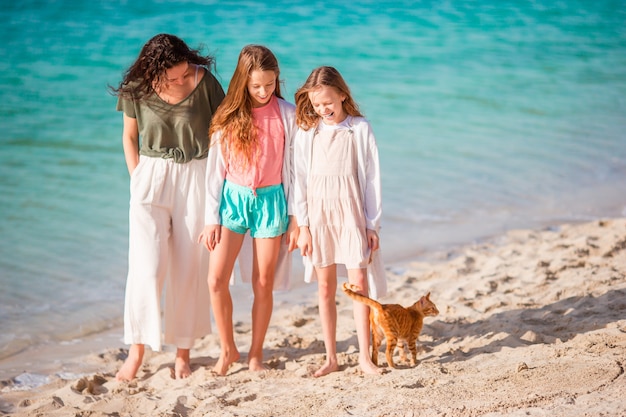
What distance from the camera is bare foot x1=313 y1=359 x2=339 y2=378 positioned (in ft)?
14.1

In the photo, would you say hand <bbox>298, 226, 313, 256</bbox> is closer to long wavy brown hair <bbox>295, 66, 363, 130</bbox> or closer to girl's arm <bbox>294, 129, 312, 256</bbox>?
girl's arm <bbox>294, 129, 312, 256</bbox>

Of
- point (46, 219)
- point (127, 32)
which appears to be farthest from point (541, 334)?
point (127, 32)

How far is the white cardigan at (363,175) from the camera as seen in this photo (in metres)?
4.14

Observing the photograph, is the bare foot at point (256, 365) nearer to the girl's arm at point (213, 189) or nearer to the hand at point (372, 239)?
the girl's arm at point (213, 189)

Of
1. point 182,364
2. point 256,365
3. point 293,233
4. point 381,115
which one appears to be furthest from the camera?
point 381,115

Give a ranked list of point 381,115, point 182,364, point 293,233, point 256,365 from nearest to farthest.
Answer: point 293,233, point 256,365, point 182,364, point 381,115

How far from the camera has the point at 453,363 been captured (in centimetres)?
419

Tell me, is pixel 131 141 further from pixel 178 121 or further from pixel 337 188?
pixel 337 188

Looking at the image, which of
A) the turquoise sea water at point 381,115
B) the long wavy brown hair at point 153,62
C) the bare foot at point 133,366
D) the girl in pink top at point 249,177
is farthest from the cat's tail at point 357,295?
the turquoise sea water at point 381,115

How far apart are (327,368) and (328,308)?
32 centimetres

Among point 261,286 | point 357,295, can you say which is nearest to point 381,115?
point 261,286

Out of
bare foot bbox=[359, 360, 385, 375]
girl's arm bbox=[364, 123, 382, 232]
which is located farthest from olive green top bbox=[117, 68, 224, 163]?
bare foot bbox=[359, 360, 385, 375]

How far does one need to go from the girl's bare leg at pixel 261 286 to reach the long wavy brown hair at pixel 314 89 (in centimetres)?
65

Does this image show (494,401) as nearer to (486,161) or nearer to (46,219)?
(46,219)
